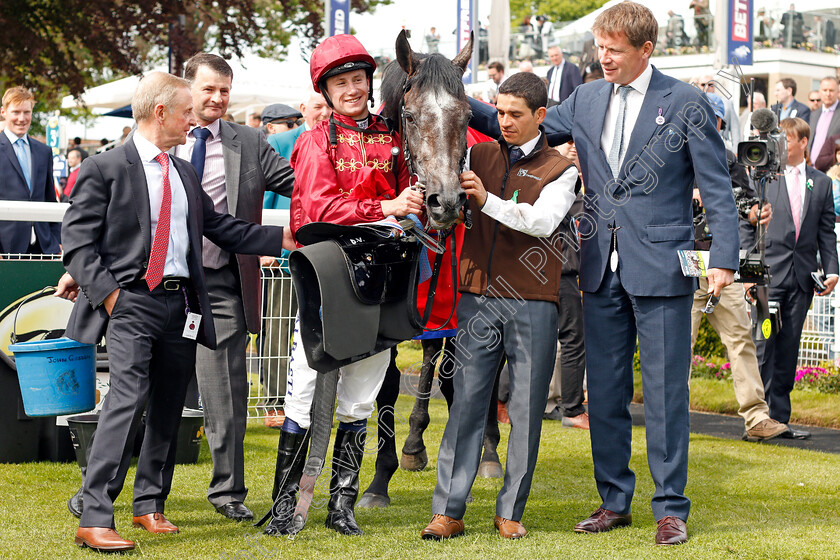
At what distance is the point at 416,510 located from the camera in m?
4.86

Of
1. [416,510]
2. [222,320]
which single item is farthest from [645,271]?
[222,320]

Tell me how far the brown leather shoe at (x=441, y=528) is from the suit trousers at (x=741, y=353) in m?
3.55

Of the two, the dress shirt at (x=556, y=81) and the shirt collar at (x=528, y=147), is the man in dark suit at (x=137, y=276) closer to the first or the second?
the shirt collar at (x=528, y=147)

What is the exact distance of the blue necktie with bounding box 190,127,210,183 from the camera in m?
4.81

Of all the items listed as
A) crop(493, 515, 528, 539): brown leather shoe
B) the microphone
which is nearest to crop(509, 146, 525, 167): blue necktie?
crop(493, 515, 528, 539): brown leather shoe

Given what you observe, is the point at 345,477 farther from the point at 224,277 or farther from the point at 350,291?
the point at 224,277

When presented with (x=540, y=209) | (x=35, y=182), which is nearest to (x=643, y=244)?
(x=540, y=209)

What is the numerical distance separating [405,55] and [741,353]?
420cm

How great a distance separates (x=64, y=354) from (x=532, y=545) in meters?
2.21

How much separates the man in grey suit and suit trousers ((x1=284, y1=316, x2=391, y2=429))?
25.2 inches

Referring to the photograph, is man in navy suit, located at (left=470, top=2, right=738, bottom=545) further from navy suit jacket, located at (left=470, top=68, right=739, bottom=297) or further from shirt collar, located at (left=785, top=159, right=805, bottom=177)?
shirt collar, located at (left=785, top=159, right=805, bottom=177)

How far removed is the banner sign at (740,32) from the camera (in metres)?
14.8

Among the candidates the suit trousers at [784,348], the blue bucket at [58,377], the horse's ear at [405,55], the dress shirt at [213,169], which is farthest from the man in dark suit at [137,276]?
the suit trousers at [784,348]

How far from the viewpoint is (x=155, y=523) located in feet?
14.3
